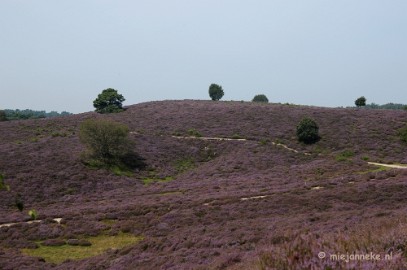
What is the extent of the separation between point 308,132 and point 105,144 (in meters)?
27.6

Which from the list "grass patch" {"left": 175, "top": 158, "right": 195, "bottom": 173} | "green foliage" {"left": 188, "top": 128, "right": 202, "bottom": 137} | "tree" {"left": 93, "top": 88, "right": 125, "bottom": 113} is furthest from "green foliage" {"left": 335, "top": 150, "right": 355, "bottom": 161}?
"tree" {"left": 93, "top": 88, "right": 125, "bottom": 113}

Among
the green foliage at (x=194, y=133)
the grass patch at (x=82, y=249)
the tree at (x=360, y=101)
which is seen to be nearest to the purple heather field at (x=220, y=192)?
the grass patch at (x=82, y=249)

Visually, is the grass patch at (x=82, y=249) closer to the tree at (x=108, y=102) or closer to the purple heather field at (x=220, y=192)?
the purple heather field at (x=220, y=192)

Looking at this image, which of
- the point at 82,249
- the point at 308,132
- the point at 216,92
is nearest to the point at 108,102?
the point at 216,92

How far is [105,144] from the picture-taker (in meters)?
45.0

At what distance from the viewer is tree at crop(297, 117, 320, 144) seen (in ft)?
169

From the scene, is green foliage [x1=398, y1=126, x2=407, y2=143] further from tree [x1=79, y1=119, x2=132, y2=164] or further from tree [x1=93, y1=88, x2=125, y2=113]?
tree [x1=93, y1=88, x2=125, y2=113]

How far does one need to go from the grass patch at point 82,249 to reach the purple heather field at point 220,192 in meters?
0.60

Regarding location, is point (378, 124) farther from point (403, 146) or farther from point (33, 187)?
point (33, 187)

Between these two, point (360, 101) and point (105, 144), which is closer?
point (105, 144)

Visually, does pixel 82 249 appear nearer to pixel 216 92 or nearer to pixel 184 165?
pixel 184 165

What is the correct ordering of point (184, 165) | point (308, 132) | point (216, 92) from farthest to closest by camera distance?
point (216, 92) < point (308, 132) < point (184, 165)

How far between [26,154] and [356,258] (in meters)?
44.6

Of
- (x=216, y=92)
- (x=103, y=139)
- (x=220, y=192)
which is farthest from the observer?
(x=216, y=92)
